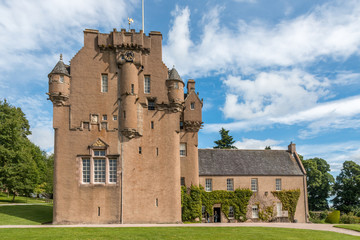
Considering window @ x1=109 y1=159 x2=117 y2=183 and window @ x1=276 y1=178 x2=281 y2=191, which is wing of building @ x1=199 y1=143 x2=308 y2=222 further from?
window @ x1=109 y1=159 x2=117 y2=183

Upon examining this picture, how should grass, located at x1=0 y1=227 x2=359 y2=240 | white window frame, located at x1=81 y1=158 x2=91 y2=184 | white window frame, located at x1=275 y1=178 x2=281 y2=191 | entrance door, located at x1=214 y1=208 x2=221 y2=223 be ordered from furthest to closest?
white window frame, located at x1=275 y1=178 x2=281 y2=191
entrance door, located at x1=214 y1=208 x2=221 y2=223
white window frame, located at x1=81 y1=158 x2=91 y2=184
grass, located at x1=0 y1=227 x2=359 y2=240

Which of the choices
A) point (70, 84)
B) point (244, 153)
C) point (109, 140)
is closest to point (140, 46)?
point (70, 84)

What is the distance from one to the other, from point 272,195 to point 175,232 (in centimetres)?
2197

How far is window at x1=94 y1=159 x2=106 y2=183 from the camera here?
1252 inches

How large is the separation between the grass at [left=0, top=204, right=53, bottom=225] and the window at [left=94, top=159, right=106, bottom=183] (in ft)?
22.4

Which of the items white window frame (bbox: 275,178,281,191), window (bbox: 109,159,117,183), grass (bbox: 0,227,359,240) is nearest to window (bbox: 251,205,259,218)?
white window frame (bbox: 275,178,281,191)

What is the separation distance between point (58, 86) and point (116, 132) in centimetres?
767

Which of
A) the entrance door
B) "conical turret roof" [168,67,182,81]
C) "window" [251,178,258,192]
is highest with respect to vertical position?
"conical turret roof" [168,67,182,81]

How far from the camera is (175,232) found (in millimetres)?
23344

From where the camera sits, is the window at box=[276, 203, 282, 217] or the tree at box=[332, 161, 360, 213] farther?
the tree at box=[332, 161, 360, 213]

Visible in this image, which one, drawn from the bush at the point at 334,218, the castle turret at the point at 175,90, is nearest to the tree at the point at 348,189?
the bush at the point at 334,218

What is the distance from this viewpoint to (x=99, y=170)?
3195 cm

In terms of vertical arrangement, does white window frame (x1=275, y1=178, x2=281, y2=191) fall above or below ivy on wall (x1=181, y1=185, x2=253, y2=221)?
above

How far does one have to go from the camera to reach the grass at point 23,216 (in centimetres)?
2866
